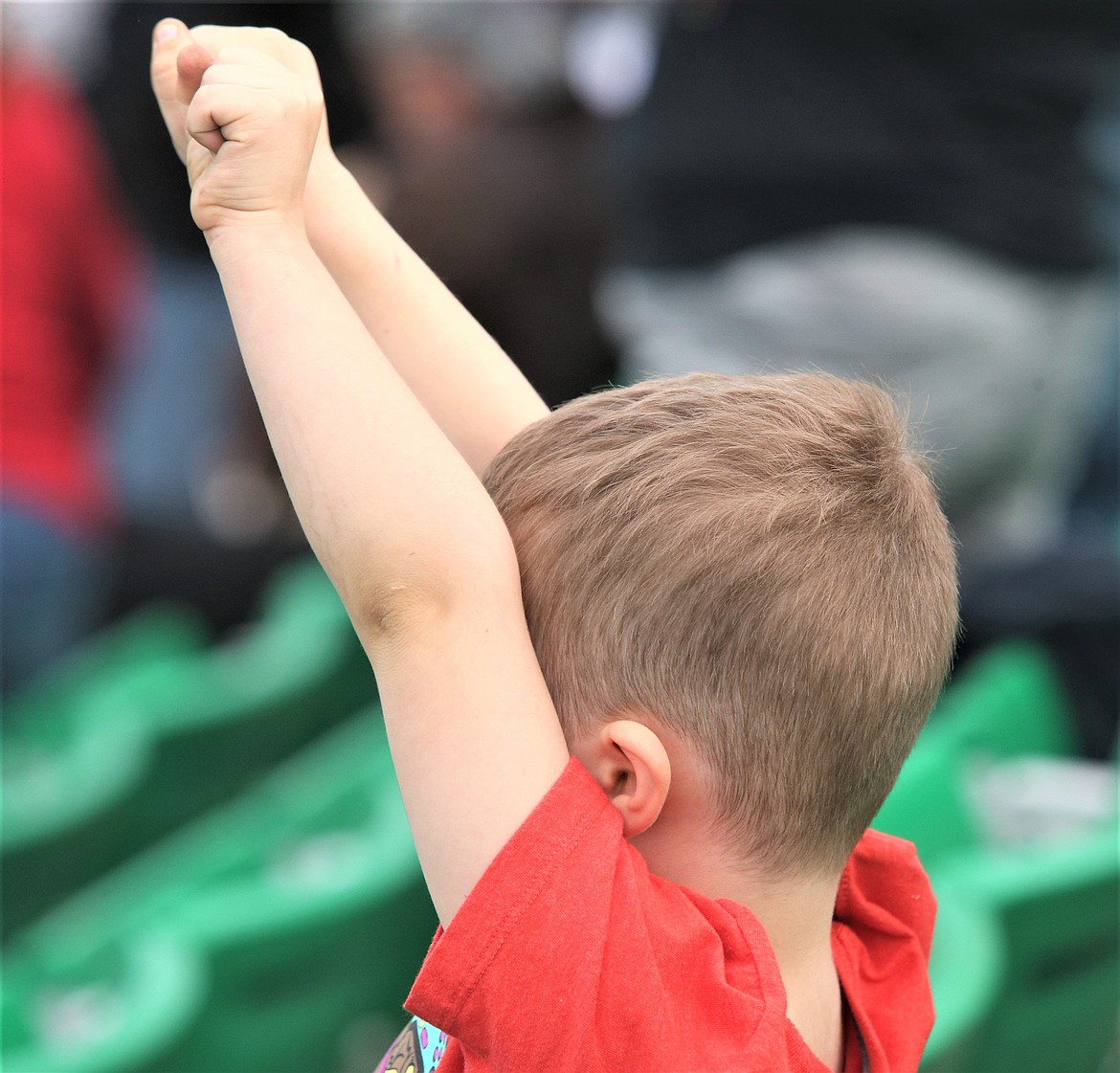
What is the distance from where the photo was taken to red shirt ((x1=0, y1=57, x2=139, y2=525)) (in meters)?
2.77

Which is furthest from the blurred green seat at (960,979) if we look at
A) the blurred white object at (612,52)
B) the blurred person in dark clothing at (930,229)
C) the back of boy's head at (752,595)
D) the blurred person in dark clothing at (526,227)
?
the blurred white object at (612,52)

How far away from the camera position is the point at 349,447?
76 cm

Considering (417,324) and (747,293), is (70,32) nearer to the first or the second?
(747,293)

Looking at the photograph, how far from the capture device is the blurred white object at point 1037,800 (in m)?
2.12

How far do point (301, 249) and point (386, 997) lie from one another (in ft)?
4.24

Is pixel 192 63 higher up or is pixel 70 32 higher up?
pixel 192 63

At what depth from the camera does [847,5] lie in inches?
106

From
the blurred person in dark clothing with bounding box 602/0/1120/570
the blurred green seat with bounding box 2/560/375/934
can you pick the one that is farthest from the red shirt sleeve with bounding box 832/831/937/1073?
the blurred person in dark clothing with bounding box 602/0/1120/570

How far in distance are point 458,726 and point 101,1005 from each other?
124 cm

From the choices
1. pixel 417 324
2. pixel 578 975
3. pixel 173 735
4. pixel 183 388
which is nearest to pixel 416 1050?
pixel 578 975

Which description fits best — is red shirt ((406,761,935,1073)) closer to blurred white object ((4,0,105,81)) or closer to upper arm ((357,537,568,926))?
upper arm ((357,537,568,926))

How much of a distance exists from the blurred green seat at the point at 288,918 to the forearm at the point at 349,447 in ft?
2.92

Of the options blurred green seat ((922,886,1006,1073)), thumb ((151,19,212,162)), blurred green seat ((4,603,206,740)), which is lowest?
blurred green seat ((4,603,206,740))

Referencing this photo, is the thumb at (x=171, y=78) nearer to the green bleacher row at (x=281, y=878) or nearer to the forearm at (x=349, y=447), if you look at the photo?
the forearm at (x=349, y=447)
